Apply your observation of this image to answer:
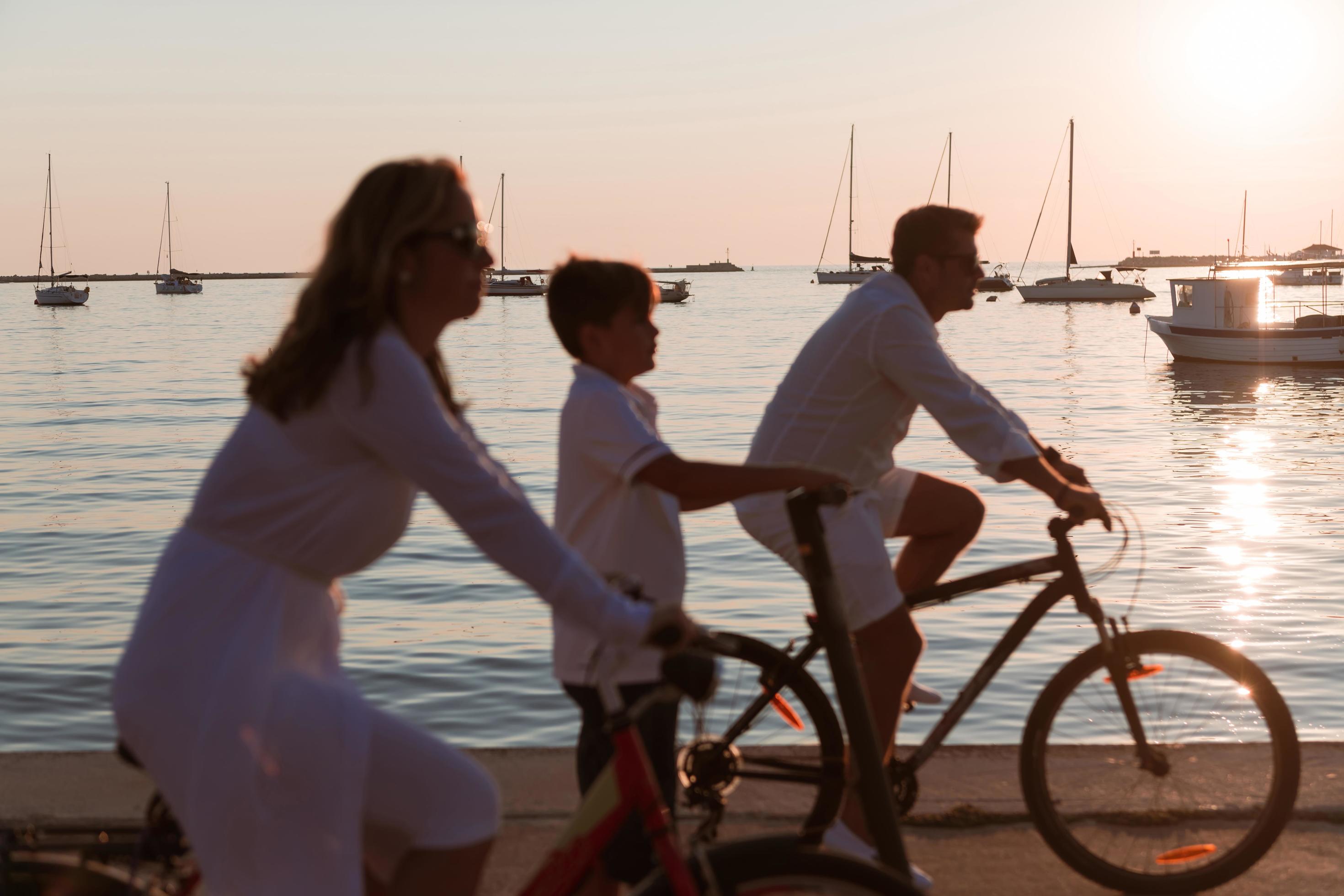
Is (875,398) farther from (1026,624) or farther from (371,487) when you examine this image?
(371,487)

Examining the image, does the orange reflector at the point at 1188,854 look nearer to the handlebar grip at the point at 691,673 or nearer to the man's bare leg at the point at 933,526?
the man's bare leg at the point at 933,526

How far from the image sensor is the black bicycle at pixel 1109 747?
4.04 meters

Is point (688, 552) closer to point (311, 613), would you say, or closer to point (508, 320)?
point (311, 613)

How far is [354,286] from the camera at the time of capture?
2.24 meters

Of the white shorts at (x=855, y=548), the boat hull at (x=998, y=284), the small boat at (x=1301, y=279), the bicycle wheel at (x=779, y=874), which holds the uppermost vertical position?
the small boat at (x=1301, y=279)

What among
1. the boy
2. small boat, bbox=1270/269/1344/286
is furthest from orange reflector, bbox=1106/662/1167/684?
small boat, bbox=1270/269/1344/286

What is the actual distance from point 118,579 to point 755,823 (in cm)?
908

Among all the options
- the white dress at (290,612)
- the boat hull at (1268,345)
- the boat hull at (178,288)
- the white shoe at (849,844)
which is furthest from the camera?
the boat hull at (178,288)

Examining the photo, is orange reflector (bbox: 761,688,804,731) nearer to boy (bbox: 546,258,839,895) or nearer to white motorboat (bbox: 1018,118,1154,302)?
boy (bbox: 546,258,839,895)

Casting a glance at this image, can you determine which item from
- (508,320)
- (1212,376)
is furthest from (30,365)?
(508,320)

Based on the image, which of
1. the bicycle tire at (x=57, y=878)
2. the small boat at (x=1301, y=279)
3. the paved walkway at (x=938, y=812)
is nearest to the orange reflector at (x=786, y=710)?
the paved walkway at (x=938, y=812)

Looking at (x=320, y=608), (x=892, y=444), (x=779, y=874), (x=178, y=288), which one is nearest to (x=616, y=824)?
(x=779, y=874)

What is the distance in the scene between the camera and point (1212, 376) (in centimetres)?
4309

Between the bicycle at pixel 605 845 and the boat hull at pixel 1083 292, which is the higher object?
the boat hull at pixel 1083 292
